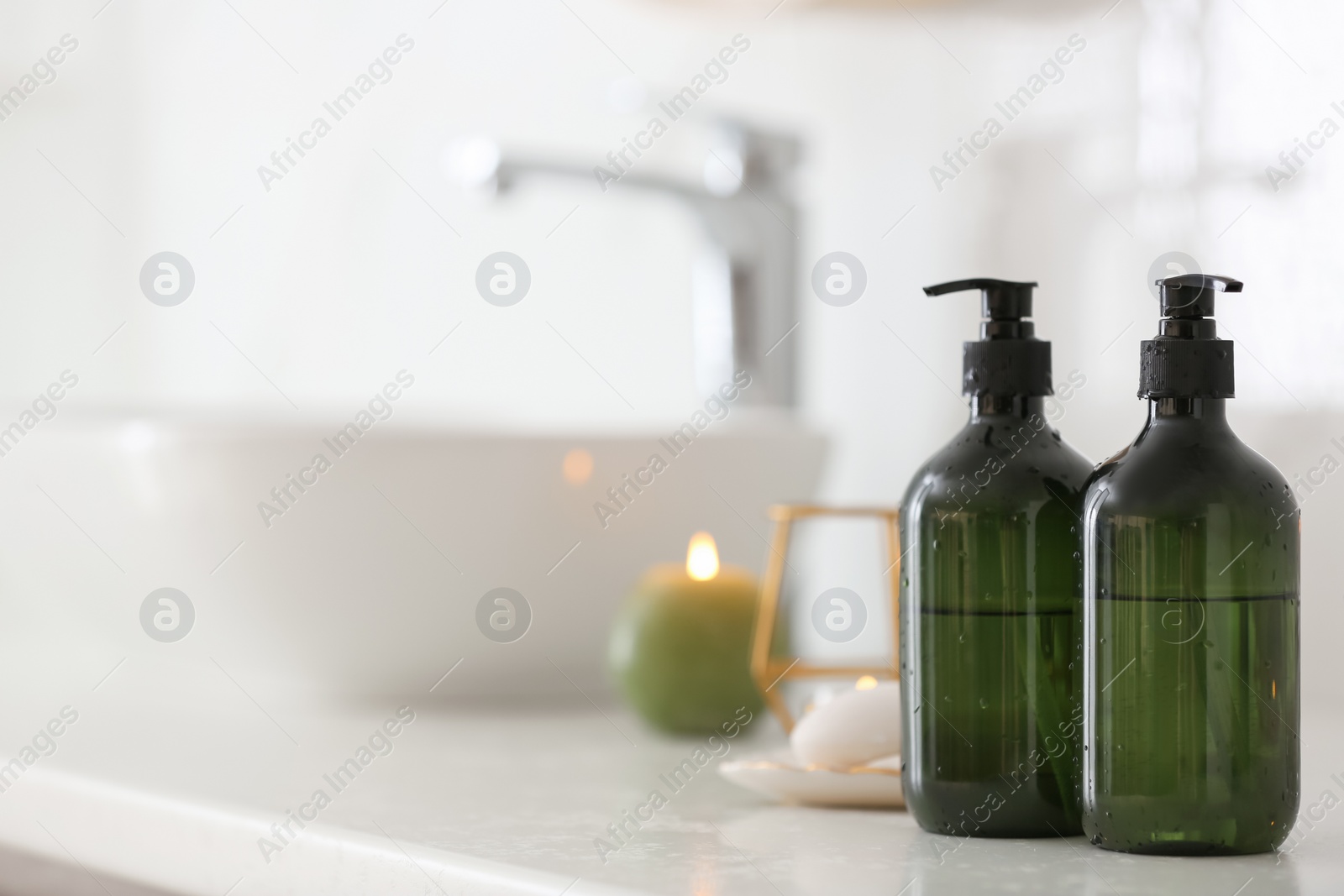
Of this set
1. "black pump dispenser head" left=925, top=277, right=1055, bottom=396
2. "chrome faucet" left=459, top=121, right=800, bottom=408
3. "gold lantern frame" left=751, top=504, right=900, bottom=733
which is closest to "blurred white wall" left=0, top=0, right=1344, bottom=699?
"chrome faucet" left=459, top=121, right=800, bottom=408

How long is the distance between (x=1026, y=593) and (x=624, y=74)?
3.31 feet

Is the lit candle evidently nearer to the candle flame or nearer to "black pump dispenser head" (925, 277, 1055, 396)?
the candle flame

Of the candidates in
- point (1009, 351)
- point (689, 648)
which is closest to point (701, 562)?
point (689, 648)

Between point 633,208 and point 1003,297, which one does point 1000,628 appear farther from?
point 633,208

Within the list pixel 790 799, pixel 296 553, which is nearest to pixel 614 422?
pixel 296 553

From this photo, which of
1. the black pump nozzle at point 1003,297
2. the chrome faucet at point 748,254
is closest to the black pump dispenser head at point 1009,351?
the black pump nozzle at point 1003,297

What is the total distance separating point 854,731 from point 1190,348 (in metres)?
0.25

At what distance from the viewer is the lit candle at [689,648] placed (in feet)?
2.86

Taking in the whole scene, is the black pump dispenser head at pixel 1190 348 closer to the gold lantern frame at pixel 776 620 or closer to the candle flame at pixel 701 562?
the gold lantern frame at pixel 776 620

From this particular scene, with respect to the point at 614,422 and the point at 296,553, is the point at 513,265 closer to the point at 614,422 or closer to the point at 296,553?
the point at 614,422

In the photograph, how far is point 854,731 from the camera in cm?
66

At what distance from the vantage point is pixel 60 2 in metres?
2.01

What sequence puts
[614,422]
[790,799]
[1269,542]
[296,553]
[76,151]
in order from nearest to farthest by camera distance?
[1269,542] < [790,799] < [296,553] < [614,422] < [76,151]

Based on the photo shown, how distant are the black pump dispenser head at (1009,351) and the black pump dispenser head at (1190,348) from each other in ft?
0.21
